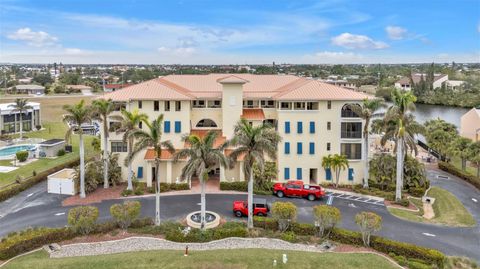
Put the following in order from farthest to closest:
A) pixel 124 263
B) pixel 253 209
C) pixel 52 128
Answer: pixel 52 128 < pixel 253 209 < pixel 124 263

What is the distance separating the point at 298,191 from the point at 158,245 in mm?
15496

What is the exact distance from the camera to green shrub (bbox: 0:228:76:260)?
23500mm

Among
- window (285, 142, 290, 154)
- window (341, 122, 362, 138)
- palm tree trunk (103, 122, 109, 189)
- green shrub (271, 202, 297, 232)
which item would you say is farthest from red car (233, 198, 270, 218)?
palm tree trunk (103, 122, 109, 189)

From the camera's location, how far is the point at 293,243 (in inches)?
1001

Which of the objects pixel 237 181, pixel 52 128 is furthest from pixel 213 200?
pixel 52 128

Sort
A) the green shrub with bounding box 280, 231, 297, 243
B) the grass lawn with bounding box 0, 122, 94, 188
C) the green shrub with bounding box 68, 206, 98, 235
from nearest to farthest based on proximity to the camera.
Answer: the green shrub with bounding box 68, 206, 98, 235 < the green shrub with bounding box 280, 231, 297, 243 < the grass lawn with bounding box 0, 122, 94, 188

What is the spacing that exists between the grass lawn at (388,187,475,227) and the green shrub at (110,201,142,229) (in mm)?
21973

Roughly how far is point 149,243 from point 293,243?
393 inches

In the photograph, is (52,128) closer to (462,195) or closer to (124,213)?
(124,213)

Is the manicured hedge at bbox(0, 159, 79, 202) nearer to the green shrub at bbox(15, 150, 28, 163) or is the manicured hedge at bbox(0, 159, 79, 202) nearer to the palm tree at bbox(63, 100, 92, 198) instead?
the green shrub at bbox(15, 150, 28, 163)

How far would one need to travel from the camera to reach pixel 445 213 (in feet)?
105

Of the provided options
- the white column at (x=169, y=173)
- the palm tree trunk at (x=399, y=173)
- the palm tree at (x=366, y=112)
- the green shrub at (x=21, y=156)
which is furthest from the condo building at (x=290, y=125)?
the green shrub at (x=21, y=156)

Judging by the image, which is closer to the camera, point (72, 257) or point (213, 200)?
point (72, 257)

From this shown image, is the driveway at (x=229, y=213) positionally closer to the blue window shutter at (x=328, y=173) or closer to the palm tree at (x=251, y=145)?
the blue window shutter at (x=328, y=173)
